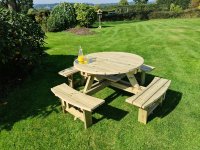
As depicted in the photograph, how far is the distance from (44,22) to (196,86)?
17477mm

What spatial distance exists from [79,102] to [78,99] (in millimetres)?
158

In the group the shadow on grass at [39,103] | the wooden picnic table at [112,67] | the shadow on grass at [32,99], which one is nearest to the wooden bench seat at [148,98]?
the shadow on grass at [39,103]

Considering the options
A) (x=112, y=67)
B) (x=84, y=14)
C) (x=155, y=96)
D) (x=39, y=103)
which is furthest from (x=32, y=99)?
(x=84, y=14)

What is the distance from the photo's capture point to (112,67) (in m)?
6.02

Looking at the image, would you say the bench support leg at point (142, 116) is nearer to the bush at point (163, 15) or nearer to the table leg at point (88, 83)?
the table leg at point (88, 83)

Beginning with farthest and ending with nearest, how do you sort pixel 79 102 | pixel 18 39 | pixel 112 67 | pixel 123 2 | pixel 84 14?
pixel 123 2
pixel 84 14
pixel 18 39
pixel 112 67
pixel 79 102

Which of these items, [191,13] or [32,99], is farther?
[191,13]

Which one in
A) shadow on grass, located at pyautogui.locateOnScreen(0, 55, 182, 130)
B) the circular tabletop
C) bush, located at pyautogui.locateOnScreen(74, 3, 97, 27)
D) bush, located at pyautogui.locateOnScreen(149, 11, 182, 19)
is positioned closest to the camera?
the circular tabletop

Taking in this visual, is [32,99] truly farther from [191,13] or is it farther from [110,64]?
[191,13]

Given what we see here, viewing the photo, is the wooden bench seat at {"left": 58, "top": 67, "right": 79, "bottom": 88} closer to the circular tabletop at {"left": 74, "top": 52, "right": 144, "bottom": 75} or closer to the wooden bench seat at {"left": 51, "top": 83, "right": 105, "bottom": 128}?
the circular tabletop at {"left": 74, "top": 52, "right": 144, "bottom": 75}

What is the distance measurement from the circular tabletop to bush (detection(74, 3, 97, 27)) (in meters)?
12.8

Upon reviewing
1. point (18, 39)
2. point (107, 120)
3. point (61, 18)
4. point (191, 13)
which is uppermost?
point (18, 39)

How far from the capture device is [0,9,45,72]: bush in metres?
6.48

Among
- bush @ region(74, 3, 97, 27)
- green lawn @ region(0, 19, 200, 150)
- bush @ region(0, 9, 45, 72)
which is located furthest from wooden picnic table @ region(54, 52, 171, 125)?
bush @ region(74, 3, 97, 27)
